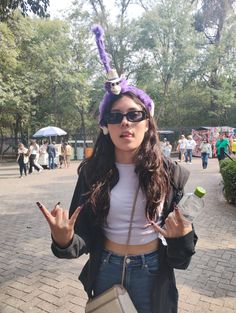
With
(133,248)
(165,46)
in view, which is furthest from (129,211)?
(165,46)

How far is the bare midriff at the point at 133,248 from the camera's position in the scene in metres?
1.81

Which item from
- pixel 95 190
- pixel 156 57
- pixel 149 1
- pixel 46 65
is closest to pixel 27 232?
pixel 95 190

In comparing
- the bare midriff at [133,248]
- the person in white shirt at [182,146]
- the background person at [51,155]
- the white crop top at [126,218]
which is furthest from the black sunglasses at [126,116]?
the person in white shirt at [182,146]

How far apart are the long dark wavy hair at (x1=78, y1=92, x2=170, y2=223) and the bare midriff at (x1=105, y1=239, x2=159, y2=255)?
0.49ft

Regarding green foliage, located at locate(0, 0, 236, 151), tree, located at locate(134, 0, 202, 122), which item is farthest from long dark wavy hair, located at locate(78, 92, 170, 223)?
tree, located at locate(134, 0, 202, 122)

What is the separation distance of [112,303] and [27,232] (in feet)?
16.7

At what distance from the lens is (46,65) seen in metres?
24.6

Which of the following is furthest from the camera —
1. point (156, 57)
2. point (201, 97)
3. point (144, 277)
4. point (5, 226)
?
point (201, 97)

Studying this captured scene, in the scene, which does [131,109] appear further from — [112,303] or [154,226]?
[112,303]

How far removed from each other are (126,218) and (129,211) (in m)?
0.04

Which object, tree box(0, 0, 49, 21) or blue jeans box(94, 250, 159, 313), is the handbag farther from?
tree box(0, 0, 49, 21)

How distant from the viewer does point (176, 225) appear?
1.57 metres

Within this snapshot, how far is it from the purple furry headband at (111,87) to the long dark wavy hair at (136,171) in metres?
0.03

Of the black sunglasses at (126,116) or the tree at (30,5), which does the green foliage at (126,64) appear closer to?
the tree at (30,5)
